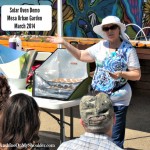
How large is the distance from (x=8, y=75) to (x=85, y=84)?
34.3 inches

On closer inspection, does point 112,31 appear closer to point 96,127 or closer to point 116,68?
point 116,68

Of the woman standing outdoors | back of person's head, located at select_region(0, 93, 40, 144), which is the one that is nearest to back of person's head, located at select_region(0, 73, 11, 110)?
back of person's head, located at select_region(0, 93, 40, 144)

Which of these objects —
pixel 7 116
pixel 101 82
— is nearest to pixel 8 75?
pixel 101 82

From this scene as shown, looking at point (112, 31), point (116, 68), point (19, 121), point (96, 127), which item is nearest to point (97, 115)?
point (96, 127)

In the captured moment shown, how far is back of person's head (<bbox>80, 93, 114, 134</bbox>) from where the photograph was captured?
208 cm

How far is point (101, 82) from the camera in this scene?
3.36m

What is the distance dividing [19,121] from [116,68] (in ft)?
4.61

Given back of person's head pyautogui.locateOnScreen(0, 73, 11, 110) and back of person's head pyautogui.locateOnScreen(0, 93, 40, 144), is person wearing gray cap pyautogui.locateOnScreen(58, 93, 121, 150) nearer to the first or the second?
back of person's head pyautogui.locateOnScreen(0, 93, 40, 144)

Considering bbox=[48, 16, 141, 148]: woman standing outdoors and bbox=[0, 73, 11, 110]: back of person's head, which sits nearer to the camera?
bbox=[0, 73, 11, 110]: back of person's head

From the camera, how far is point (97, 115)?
6.84ft

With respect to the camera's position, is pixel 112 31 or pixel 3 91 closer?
pixel 3 91

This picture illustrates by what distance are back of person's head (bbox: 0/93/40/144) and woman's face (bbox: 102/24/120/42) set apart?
4.60 feet

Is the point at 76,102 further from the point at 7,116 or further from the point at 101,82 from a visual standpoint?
the point at 7,116

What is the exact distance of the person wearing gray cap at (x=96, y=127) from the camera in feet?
6.78
